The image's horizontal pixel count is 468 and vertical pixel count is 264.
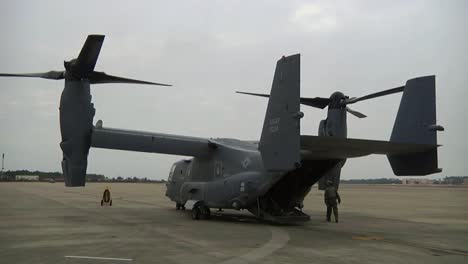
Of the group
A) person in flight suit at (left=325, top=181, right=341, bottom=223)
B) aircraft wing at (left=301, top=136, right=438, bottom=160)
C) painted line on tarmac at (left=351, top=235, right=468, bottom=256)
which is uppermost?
aircraft wing at (left=301, top=136, right=438, bottom=160)

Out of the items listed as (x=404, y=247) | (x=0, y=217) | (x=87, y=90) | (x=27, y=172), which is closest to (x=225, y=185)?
(x=87, y=90)

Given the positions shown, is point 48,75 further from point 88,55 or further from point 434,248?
point 434,248

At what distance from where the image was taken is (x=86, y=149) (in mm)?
15953

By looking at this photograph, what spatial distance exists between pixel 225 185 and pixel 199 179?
2531 mm

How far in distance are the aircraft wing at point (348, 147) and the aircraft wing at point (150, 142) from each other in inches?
212

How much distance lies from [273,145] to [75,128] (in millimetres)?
6907

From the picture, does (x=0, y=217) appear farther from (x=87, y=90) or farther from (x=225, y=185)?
(x=225, y=185)

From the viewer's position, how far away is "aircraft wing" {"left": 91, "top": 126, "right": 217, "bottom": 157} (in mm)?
16514

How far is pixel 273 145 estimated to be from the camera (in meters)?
14.3

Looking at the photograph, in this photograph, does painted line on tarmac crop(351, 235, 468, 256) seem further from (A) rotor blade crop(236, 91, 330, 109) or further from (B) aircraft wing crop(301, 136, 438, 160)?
(A) rotor blade crop(236, 91, 330, 109)

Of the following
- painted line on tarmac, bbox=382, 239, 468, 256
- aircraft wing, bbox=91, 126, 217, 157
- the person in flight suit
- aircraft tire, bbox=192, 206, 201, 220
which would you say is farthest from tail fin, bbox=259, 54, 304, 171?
aircraft tire, bbox=192, 206, 201, 220

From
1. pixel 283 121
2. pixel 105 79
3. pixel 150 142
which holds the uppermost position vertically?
pixel 105 79

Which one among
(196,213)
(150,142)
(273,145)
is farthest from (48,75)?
(273,145)

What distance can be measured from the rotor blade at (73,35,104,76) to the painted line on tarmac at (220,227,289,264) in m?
7.79
